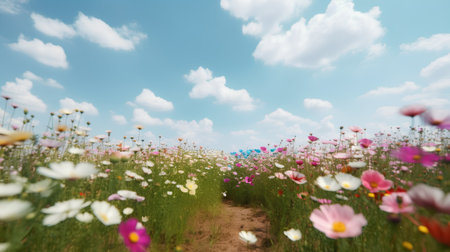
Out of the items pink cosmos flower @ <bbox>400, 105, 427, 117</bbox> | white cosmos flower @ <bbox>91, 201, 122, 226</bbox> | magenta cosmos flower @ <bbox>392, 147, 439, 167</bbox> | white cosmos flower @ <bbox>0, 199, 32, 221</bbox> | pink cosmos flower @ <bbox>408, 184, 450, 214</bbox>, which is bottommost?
white cosmos flower @ <bbox>91, 201, 122, 226</bbox>

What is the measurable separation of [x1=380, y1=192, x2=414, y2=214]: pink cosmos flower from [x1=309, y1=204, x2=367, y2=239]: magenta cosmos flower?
0.76 ft

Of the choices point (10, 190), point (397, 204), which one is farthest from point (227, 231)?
point (10, 190)

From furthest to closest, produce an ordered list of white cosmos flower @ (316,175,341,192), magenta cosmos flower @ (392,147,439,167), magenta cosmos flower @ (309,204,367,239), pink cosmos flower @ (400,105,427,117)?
1. pink cosmos flower @ (400,105,427,117)
2. white cosmos flower @ (316,175,341,192)
3. magenta cosmos flower @ (392,147,439,167)
4. magenta cosmos flower @ (309,204,367,239)

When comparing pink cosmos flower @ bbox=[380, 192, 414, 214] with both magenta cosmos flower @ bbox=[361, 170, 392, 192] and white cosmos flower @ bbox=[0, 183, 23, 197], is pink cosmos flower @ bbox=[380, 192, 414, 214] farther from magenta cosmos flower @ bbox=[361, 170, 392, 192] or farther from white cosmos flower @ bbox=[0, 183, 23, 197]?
white cosmos flower @ bbox=[0, 183, 23, 197]

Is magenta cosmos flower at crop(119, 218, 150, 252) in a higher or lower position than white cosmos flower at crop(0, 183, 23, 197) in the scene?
lower

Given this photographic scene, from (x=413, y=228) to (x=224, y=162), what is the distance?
4.71 m

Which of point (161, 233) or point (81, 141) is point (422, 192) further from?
point (81, 141)

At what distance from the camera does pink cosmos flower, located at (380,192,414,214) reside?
3.22ft

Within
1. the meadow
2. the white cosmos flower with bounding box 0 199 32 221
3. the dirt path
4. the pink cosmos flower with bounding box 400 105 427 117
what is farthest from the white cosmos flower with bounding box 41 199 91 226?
the pink cosmos flower with bounding box 400 105 427 117

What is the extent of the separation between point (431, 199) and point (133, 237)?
126cm

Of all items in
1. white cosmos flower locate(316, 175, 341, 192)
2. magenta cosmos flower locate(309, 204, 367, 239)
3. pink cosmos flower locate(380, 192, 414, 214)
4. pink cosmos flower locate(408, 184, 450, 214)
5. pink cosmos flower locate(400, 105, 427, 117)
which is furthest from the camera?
pink cosmos flower locate(400, 105, 427, 117)

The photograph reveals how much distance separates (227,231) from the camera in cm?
278

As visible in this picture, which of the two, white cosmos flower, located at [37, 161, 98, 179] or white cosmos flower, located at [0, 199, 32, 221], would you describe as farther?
white cosmos flower, located at [37, 161, 98, 179]

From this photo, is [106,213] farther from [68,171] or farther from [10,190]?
[10,190]
